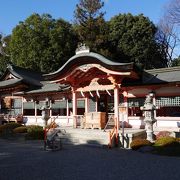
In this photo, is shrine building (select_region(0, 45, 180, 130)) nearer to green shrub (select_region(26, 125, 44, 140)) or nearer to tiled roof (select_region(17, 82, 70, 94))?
tiled roof (select_region(17, 82, 70, 94))

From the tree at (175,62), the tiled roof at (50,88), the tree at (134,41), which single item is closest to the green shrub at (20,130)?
the tiled roof at (50,88)

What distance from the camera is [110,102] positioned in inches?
906

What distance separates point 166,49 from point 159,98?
29739mm

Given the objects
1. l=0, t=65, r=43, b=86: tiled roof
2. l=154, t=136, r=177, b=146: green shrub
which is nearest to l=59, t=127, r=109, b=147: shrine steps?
l=154, t=136, r=177, b=146: green shrub

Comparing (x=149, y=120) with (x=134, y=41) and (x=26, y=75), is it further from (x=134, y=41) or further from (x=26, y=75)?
(x=134, y=41)

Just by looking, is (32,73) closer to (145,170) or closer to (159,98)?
(159,98)

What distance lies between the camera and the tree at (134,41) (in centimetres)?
4116

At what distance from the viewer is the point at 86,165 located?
1195 centimetres

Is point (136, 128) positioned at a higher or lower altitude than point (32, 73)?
lower

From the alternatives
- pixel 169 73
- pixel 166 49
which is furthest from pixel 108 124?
pixel 166 49

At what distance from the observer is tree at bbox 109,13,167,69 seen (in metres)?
41.2

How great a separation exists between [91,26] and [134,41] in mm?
7240

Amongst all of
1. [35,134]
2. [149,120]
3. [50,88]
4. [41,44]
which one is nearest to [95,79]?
[35,134]

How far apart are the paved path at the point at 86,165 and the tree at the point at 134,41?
26791mm
